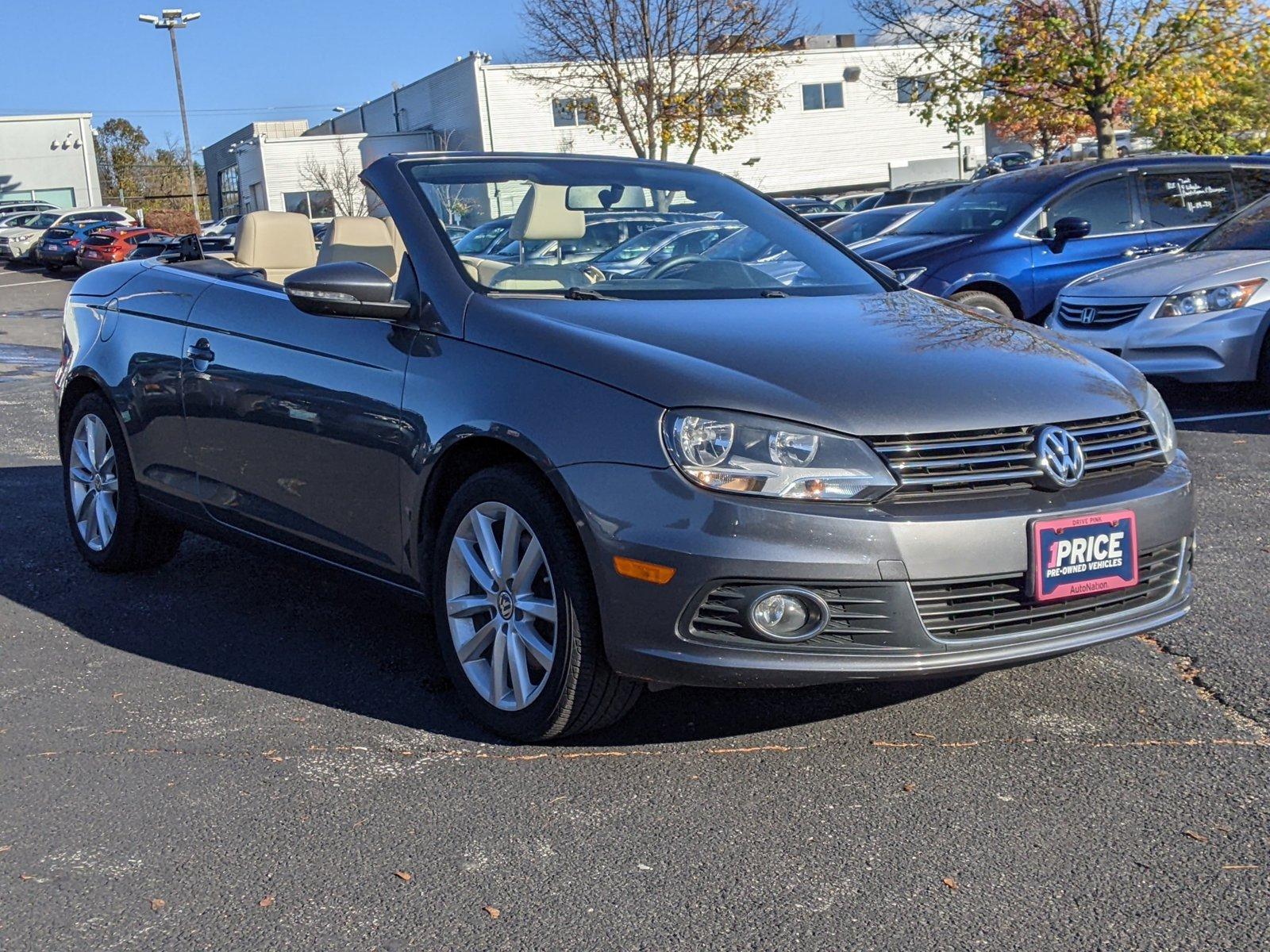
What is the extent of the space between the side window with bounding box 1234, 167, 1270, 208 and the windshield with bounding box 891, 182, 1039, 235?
185 cm

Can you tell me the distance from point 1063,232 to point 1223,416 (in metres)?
2.20

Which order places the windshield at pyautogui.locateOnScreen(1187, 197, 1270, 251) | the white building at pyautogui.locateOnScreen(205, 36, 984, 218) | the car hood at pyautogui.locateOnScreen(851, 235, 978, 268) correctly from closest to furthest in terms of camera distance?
the windshield at pyautogui.locateOnScreen(1187, 197, 1270, 251) → the car hood at pyautogui.locateOnScreen(851, 235, 978, 268) → the white building at pyautogui.locateOnScreen(205, 36, 984, 218)

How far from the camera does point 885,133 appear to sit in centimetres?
5162

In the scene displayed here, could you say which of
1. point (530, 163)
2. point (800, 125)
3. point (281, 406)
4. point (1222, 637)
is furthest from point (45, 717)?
point (800, 125)

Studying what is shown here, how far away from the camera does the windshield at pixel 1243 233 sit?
9633 mm

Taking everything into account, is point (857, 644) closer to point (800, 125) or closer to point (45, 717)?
point (45, 717)

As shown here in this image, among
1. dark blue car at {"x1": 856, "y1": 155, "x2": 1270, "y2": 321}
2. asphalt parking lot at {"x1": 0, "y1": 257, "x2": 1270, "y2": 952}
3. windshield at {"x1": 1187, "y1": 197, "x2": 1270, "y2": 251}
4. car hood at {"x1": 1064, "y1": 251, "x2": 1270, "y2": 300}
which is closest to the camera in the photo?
asphalt parking lot at {"x1": 0, "y1": 257, "x2": 1270, "y2": 952}

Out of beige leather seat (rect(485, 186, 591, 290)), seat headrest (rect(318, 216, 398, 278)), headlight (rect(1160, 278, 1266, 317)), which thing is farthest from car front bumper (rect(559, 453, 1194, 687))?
headlight (rect(1160, 278, 1266, 317))

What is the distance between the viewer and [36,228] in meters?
44.2

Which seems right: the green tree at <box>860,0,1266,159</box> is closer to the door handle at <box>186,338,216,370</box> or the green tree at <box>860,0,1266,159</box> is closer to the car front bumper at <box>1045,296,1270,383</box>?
the car front bumper at <box>1045,296,1270,383</box>

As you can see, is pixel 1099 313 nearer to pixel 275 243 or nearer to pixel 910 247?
pixel 910 247

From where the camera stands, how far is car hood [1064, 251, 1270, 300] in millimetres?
9039

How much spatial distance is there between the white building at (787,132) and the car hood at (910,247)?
36.1m

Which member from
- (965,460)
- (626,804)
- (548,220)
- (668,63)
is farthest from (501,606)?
(668,63)
